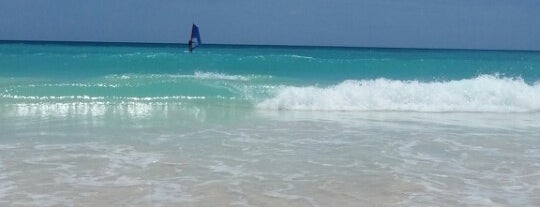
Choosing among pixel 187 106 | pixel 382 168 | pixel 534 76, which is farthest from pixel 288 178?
pixel 534 76

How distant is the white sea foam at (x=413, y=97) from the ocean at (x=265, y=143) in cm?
4

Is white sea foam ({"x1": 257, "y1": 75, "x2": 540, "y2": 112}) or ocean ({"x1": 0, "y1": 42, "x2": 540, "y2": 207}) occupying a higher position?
white sea foam ({"x1": 257, "y1": 75, "x2": 540, "y2": 112})

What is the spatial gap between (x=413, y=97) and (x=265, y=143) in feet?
22.7

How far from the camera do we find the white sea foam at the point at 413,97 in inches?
516

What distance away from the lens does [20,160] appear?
6566mm

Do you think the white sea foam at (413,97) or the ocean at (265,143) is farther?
the white sea foam at (413,97)

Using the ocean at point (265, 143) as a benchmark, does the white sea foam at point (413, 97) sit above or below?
above

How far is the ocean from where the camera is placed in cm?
539

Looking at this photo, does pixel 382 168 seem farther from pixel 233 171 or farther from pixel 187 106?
pixel 187 106

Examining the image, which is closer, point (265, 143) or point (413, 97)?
point (265, 143)

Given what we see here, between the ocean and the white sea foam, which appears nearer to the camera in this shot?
the ocean

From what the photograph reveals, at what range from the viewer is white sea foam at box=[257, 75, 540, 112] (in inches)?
516

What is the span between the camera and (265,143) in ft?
26.0

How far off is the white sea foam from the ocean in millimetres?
37
